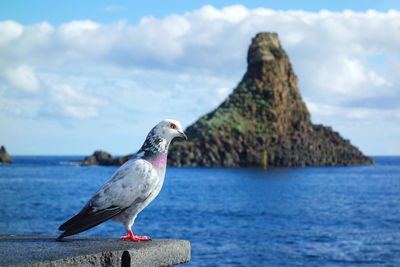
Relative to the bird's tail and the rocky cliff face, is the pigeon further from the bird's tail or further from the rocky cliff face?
the rocky cliff face

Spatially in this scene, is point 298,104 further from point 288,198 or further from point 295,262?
point 295,262

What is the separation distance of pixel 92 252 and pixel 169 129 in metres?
1.60

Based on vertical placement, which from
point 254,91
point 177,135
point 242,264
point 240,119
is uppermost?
point 254,91

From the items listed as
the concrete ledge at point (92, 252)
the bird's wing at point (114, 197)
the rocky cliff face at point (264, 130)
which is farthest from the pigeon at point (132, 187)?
the rocky cliff face at point (264, 130)

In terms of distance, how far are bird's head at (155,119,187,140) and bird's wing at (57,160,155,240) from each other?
1.47 ft

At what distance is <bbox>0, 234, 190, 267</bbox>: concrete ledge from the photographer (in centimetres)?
450

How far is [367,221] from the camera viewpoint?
48.1m

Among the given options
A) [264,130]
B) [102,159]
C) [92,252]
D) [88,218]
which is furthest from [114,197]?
[102,159]

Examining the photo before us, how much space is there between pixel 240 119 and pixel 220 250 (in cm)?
12482

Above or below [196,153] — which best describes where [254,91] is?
above

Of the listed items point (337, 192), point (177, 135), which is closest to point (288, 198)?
point (337, 192)

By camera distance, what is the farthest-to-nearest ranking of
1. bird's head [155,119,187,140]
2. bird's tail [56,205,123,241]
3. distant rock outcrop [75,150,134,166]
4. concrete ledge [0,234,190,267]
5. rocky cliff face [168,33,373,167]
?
distant rock outcrop [75,150,134,166] < rocky cliff face [168,33,373,167] < bird's head [155,119,187,140] < bird's tail [56,205,123,241] < concrete ledge [0,234,190,267]

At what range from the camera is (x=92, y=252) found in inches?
189

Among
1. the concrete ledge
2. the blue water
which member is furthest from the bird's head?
the blue water
